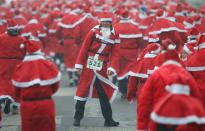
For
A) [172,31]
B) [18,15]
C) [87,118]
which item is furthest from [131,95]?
[18,15]

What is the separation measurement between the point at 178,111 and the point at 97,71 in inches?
213

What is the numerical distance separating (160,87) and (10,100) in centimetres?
640

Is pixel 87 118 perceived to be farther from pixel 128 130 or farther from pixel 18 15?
pixel 18 15

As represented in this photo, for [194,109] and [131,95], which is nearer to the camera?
[194,109]

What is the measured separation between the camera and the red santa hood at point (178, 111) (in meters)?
8.00

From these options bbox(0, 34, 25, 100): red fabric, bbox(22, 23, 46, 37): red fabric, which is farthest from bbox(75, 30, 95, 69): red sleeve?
bbox(22, 23, 46, 37): red fabric

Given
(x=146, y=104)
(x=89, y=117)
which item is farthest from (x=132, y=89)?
(x=89, y=117)

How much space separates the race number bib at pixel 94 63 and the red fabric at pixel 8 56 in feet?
4.67

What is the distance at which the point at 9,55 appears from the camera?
14148mm

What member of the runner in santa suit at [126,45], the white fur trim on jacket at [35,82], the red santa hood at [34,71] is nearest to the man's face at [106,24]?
the runner in santa suit at [126,45]

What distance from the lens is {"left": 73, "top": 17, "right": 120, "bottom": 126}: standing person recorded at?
13.2 m

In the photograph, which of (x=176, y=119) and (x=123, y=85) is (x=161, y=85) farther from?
(x=123, y=85)

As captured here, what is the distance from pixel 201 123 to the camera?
8.06 m

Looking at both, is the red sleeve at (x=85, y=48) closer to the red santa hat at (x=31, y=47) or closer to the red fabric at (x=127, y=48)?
the red santa hat at (x=31, y=47)
